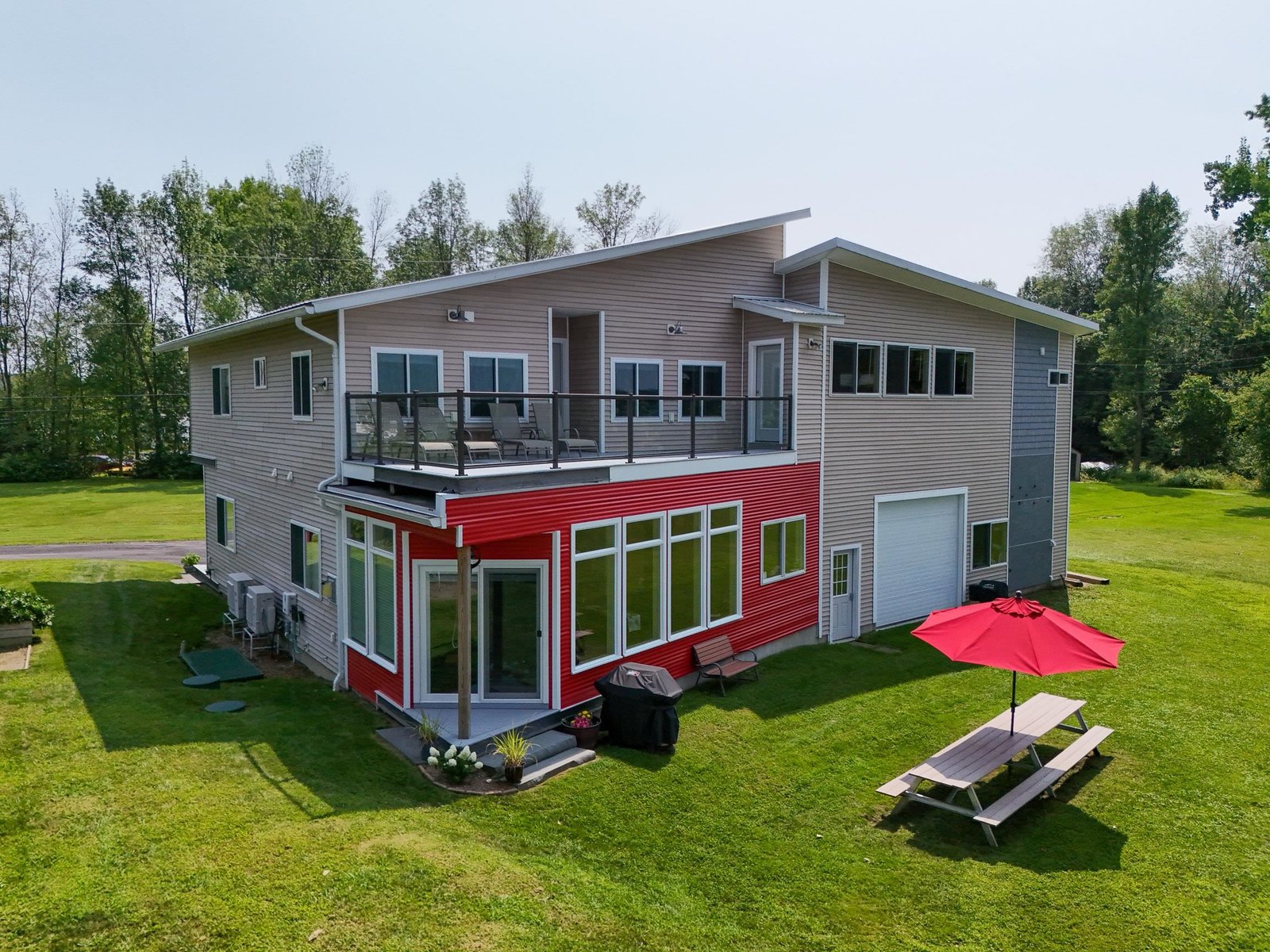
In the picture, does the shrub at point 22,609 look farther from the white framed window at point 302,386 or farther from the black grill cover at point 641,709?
the black grill cover at point 641,709

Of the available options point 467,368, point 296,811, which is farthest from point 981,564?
point 296,811

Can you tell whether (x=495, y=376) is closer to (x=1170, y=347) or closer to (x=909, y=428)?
(x=909, y=428)

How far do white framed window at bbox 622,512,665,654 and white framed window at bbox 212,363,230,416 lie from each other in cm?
1058

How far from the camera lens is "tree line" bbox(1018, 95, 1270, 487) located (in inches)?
1917

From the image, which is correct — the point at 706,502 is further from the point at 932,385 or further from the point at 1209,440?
the point at 1209,440

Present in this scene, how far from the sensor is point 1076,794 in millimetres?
9977

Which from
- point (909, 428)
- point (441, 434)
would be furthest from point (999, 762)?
point (909, 428)

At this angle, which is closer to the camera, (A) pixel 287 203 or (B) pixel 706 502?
(B) pixel 706 502

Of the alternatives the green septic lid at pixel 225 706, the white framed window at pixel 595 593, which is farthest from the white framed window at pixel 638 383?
the green septic lid at pixel 225 706

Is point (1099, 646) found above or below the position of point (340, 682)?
above

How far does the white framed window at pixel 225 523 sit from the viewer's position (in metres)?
18.9

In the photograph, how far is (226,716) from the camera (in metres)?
11.6

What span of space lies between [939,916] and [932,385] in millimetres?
12775

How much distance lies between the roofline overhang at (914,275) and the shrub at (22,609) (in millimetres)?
14535
